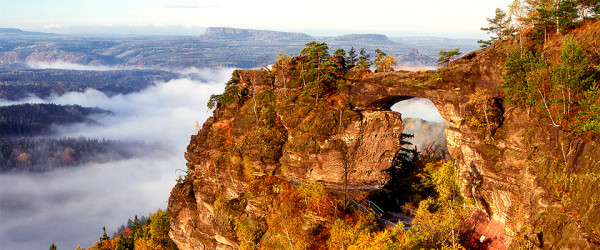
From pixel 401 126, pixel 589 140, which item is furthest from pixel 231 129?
pixel 589 140

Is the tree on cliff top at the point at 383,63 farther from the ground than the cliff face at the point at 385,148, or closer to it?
farther from the ground

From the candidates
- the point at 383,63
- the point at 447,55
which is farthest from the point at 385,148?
the point at 447,55

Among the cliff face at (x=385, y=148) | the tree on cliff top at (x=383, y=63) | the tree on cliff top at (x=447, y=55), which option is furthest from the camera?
the tree on cliff top at (x=383, y=63)

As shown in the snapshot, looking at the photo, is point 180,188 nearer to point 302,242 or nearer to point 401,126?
point 302,242

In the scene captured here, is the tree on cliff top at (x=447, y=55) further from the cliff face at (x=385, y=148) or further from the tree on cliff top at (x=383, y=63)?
the tree on cliff top at (x=383, y=63)

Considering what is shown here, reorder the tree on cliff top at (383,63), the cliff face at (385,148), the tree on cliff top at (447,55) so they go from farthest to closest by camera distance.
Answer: the tree on cliff top at (383,63) < the tree on cliff top at (447,55) < the cliff face at (385,148)

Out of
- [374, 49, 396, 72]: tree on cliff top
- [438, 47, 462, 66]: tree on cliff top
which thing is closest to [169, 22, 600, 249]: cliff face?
[438, 47, 462, 66]: tree on cliff top

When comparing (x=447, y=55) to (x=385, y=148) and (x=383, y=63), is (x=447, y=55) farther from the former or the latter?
(x=385, y=148)

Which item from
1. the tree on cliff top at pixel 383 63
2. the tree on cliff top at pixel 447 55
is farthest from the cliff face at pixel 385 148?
the tree on cliff top at pixel 383 63

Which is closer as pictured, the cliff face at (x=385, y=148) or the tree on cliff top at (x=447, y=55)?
the cliff face at (x=385, y=148)
